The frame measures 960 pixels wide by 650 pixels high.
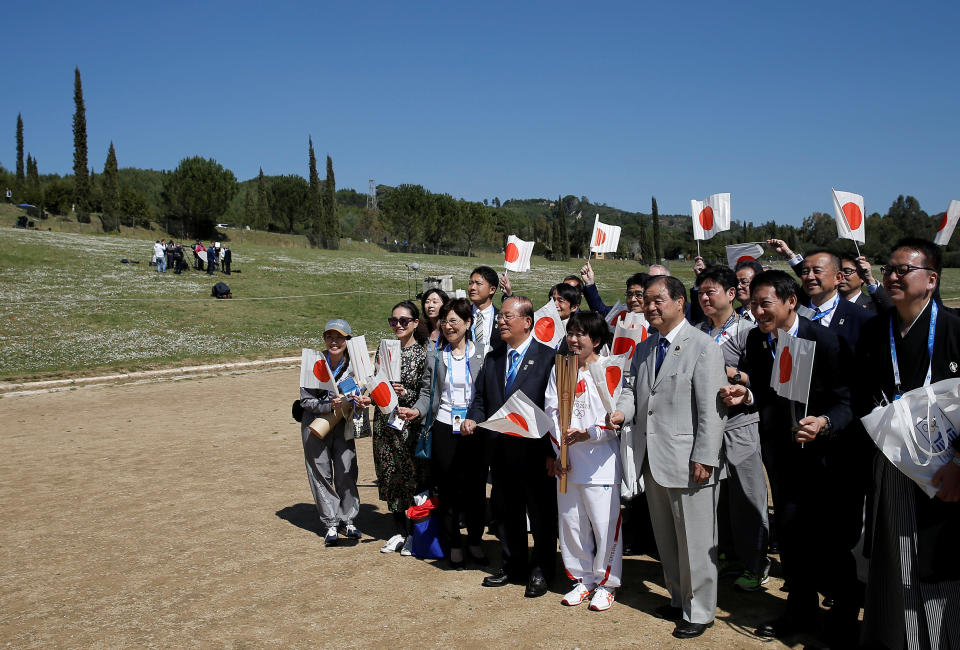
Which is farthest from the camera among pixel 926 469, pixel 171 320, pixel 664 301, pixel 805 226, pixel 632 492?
pixel 805 226

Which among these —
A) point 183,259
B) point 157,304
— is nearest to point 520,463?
point 157,304

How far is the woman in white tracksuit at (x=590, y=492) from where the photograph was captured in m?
4.71

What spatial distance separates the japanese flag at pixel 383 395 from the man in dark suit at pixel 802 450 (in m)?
2.69

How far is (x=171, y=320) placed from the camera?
2255cm

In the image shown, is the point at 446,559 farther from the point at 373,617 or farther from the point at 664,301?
the point at 664,301

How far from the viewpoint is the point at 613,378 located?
4711 millimetres

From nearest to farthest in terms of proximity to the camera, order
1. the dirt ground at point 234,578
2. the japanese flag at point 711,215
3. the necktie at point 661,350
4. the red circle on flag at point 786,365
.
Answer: the red circle on flag at point 786,365 < the dirt ground at point 234,578 < the necktie at point 661,350 < the japanese flag at point 711,215

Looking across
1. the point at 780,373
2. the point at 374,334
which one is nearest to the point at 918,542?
the point at 780,373

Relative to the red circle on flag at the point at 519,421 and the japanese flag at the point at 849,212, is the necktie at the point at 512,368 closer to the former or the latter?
the red circle on flag at the point at 519,421

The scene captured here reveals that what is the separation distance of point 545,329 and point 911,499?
3.15 metres

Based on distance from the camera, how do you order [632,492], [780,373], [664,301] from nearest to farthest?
[780,373] < [664,301] < [632,492]

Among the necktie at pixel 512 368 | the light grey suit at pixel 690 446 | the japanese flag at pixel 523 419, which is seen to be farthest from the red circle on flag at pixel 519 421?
the light grey suit at pixel 690 446

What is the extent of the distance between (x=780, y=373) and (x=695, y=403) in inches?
21.3

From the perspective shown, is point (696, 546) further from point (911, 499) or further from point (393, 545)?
point (393, 545)
